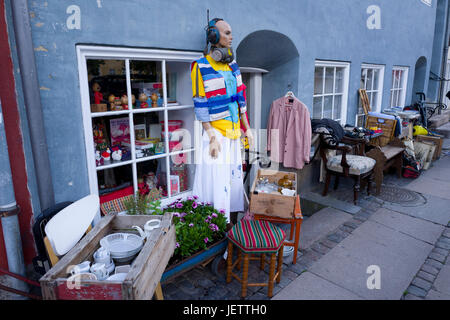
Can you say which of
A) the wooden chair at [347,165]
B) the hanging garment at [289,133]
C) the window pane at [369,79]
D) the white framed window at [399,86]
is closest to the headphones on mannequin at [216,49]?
the hanging garment at [289,133]

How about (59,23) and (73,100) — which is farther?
(73,100)

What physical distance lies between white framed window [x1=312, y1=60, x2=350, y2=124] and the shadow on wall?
766 mm

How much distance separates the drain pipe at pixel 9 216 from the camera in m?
2.34

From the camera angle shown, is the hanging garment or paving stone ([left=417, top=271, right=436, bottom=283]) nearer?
paving stone ([left=417, top=271, right=436, bottom=283])

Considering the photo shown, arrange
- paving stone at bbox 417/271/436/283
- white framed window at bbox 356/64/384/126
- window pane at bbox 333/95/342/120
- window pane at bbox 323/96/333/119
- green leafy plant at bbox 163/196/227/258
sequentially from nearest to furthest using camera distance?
green leafy plant at bbox 163/196/227/258, paving stone at bbox 417/271/436/283, window pane at bbox 323/96/333/119, window pane at bbox 333/95/342/120, white framed window at bbox 356/64/384/126

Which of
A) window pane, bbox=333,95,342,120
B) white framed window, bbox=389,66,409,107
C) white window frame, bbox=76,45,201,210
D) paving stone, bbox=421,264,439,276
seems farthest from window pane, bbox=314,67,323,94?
white framed window, bbox=389,66,409,107

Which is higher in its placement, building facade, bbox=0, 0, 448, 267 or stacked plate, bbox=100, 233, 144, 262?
building facade, bbox=0, 0, 448, 267

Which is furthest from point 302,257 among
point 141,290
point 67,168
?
point 67,168

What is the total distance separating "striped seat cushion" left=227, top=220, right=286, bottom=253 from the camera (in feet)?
8.96

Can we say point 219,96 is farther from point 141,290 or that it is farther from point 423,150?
point 423,150

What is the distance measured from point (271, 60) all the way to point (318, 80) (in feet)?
4.19

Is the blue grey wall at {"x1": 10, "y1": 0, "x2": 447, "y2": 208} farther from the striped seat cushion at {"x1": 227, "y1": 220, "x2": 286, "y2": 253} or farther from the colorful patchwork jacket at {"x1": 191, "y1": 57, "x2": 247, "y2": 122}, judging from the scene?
the striped seat cushion at {"x1": 227, "y1": 220, "x2": 286, "y2": 253}

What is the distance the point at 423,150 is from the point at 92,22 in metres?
7.12

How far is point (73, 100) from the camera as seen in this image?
2.69 metres
